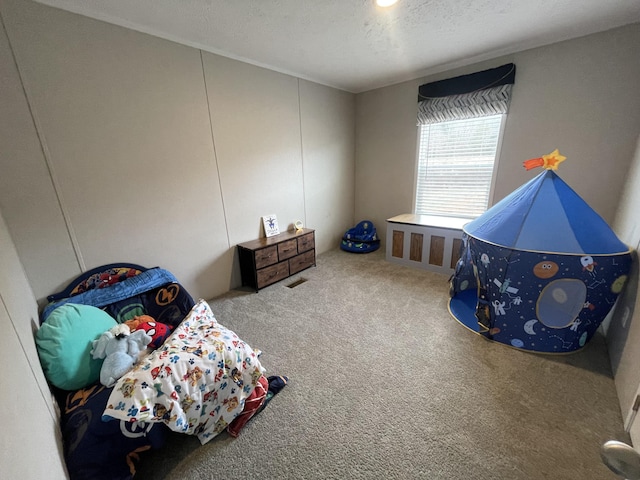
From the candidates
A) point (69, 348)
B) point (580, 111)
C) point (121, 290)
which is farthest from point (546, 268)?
point (121, 290)

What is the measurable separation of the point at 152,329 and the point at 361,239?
10.5 feet

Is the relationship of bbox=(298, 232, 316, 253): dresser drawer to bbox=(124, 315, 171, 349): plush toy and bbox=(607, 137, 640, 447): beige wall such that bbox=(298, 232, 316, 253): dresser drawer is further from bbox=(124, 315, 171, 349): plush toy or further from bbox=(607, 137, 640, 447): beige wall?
bbox=(607, 137, 640, 447): beige wall

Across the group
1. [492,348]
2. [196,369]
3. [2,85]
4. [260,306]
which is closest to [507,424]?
[492,348]

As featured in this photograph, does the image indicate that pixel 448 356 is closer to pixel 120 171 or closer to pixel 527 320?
pixel 527 320

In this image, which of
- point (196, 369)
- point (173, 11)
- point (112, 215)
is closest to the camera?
point (196, 369)

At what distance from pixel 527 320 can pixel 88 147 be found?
3.54 meters

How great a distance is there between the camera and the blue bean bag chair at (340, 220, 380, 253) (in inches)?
164

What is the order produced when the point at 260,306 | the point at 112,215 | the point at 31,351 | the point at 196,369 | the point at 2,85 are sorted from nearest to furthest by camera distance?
the point at 31,351
the point at 196,369
the point at 2,85
the point at 112,215
the point at 260,306

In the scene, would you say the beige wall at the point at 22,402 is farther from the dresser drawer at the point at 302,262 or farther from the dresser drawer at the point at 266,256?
the dresser drawer at the point at 302,262

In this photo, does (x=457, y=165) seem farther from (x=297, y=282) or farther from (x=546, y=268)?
(x=297, y=282)

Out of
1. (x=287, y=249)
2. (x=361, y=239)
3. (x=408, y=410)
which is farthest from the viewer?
(x=361, y=239)

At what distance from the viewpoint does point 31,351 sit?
Result: 1183 millimetres

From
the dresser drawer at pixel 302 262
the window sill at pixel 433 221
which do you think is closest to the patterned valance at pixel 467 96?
the window sill at pixel 433 221

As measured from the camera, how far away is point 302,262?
3.45 meters
